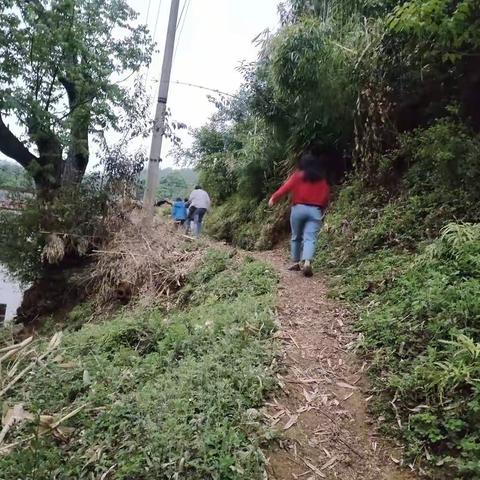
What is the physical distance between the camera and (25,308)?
9453 millimetres

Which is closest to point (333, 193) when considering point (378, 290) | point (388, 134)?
point (388, 134)

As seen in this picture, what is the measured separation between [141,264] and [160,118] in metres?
3.24

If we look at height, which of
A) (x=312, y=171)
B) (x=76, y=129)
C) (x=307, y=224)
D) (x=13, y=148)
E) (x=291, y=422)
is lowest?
(x=291, y=422)

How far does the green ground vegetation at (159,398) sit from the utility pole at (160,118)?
13.4 ft

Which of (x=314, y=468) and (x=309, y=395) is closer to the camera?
(x=314, y=468)

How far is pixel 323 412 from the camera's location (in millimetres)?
3117

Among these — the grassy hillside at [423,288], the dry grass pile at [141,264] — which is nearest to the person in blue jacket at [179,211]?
the dry grass pile at [141,264]

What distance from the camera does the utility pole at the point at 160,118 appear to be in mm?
8578

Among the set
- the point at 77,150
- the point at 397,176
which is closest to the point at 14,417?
the point at 397,176

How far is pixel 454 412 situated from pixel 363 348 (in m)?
1.13

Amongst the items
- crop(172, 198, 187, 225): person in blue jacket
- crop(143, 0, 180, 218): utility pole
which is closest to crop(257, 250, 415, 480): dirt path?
crop(143, 0, 180, 218): utility pole

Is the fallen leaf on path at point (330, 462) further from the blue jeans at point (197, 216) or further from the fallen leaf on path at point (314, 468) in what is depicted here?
the blue jeans at point (197, 216)

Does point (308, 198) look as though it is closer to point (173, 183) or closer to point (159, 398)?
Result: point (159, 398)

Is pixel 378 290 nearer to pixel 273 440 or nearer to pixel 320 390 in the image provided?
pixel 320 390
